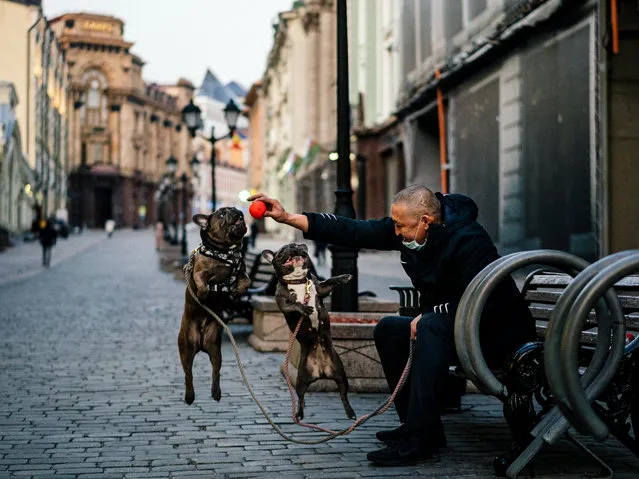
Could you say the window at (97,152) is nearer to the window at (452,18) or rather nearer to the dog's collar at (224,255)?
the window at (452,18)

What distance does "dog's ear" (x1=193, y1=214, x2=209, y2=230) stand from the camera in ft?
14.9

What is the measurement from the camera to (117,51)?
113 m

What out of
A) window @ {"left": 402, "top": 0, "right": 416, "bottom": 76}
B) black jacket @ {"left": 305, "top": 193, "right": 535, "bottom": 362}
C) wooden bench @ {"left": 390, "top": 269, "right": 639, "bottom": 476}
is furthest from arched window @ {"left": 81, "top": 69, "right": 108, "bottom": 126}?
wooden bench @ {"left": 390, "top": 269, "right": 639, "bottom": 476}

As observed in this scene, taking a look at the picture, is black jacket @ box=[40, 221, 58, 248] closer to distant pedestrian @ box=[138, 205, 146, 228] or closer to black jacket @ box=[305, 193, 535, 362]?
black jacket @ box=[305, 193, 535, 362]

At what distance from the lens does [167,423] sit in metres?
6.36

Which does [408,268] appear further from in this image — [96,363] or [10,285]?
[10,285]

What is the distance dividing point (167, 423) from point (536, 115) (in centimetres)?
1273

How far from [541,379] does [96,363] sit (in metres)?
5.42

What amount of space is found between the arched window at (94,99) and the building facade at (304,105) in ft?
121

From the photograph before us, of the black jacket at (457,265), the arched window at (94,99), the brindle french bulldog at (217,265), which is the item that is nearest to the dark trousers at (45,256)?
the black jacket at (457,265)

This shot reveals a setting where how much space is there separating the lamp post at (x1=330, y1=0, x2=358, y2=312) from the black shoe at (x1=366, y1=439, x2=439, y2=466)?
3.71 meters

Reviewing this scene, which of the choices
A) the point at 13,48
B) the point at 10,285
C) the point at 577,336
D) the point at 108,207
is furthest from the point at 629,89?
the point at 108,207

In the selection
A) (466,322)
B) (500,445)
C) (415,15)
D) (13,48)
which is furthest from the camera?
(13,48)

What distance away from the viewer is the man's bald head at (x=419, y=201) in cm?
529
